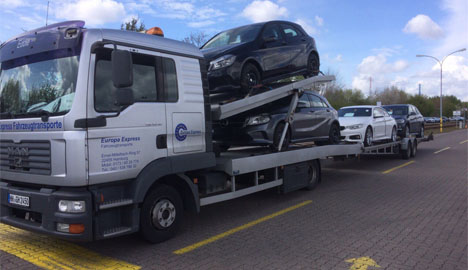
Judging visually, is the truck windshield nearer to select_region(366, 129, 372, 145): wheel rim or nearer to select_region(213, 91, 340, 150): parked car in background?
select_region(213, 91, 340, 150): parked car in background

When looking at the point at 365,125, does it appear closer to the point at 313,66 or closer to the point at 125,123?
the point at 313,66

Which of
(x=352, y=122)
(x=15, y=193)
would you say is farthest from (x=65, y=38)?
(x=352, y=122)

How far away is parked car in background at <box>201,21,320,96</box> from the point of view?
653cm

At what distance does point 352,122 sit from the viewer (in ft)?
36.8

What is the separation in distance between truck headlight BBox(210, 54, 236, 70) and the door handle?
7.28 ft

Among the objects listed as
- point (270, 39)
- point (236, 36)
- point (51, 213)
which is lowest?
point (51, 213)

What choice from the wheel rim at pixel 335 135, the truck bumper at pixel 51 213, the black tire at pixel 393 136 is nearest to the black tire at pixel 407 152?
the black tire at pixel 393 136

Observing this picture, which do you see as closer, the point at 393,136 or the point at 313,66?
the point at 313,66

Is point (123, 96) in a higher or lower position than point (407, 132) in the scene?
higher

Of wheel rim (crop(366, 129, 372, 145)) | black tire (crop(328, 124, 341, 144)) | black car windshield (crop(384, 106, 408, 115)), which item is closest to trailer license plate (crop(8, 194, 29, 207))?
black tire (crop(328, 124, 341, 144))

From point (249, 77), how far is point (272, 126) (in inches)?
40.6

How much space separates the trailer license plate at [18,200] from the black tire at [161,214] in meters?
1.28

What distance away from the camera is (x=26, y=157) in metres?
4.20

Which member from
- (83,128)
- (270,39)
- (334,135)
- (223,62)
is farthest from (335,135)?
(83,128)
